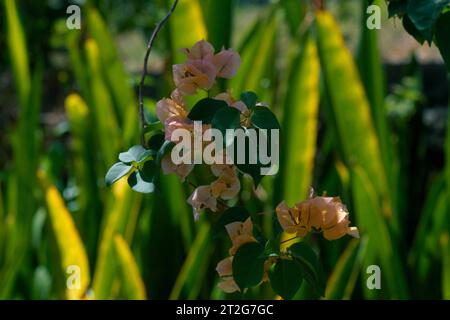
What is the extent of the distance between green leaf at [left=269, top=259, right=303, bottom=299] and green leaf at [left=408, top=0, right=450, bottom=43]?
0.20 m

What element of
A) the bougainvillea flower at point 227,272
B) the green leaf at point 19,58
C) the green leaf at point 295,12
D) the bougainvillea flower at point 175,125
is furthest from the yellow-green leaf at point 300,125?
the bougainvillea flower at point 175,125

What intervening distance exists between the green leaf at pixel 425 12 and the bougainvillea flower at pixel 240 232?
7.5 inches

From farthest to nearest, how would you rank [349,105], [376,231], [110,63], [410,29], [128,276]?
[110,63] → [349,105] → [376,231] → [128,276] → [410,29]

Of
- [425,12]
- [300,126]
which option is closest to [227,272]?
[425,12]

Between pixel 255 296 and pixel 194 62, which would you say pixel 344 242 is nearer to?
pixel 255 296

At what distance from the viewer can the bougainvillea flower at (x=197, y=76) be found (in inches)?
23.1

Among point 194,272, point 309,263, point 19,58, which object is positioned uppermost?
point 19,58

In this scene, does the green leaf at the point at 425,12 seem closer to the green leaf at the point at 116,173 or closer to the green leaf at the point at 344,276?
the green leaf at the point at 116,173

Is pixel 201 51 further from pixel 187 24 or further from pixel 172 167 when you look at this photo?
pixel 187 24

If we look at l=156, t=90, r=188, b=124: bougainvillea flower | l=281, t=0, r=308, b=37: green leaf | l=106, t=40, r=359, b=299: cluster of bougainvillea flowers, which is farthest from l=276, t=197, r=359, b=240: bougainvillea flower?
l=281, t=0, r=308, b=37: green leaf

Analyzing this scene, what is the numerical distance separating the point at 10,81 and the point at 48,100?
0.60 ft

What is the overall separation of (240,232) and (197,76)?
12cm

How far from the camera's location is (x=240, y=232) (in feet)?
2.02

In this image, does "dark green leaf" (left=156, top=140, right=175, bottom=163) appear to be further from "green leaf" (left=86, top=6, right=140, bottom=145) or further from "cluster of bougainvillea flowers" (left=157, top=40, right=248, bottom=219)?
"green leaf" (left=86, top=6, right=140, bottom=145)
